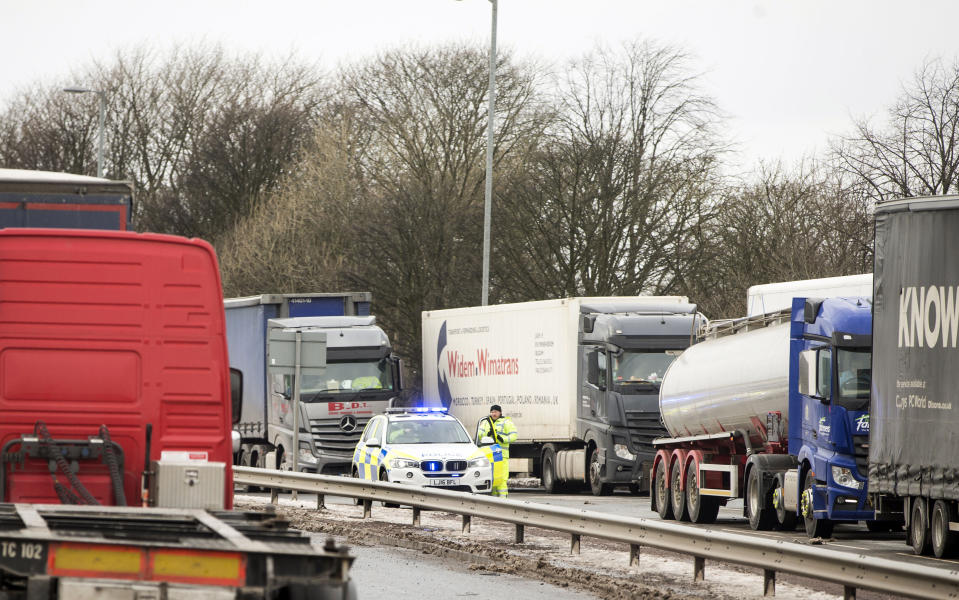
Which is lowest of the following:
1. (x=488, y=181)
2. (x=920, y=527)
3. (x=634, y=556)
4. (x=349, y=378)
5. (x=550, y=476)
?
(x=550, y=476)

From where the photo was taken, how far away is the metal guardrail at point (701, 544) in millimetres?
10594

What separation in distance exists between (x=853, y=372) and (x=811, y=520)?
5.92ft

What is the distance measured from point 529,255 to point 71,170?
25.3 metres

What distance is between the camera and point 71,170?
64500 mm

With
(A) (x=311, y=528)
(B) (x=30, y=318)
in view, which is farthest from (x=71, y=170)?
(B) (x=30, y=318)

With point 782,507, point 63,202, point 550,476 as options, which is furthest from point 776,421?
point 550,476

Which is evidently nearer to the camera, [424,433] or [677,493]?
[677,493]

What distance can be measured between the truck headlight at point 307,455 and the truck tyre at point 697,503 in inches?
Result: 399

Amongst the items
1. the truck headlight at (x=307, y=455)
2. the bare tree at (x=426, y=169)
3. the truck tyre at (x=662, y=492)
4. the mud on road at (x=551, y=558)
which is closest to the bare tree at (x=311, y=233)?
the bare tree at (x=426, y=169)

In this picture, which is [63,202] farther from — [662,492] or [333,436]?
[333,436]

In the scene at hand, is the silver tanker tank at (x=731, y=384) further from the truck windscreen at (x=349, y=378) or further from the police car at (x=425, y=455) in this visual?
the truck windscreen at (x=349, y=378)

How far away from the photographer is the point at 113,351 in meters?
8.97

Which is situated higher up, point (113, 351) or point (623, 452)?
point (113, 351)

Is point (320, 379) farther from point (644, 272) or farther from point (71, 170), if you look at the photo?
point (71, 170)
